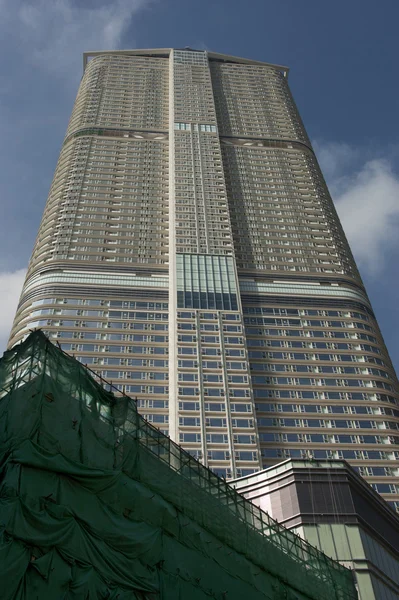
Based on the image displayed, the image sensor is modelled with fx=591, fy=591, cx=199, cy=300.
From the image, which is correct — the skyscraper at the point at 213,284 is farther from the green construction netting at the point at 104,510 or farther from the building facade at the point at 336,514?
the green construction netting at the point at 104,510

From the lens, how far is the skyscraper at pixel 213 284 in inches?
2736

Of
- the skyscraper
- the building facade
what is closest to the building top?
the skyscraper

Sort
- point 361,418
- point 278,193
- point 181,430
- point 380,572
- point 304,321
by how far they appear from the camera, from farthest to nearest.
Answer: point 278,193, point 304,321, point 361,418, point 181,430, point 380,572

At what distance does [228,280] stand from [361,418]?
84.8ft

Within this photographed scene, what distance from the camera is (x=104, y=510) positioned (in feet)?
74.5

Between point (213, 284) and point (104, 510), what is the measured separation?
6043cm

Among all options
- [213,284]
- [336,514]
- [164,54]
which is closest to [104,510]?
[336,514]

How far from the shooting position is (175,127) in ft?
357

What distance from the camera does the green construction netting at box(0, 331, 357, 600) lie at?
19.5m

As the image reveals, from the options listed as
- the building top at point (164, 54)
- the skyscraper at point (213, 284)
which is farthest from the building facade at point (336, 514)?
the building top at point (164, 54)

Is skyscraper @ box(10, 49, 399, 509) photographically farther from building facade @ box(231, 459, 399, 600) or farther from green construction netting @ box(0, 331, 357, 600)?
green construction netting @ box(0, 331, 357, 600)

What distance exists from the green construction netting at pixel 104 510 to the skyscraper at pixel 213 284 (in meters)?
33.8

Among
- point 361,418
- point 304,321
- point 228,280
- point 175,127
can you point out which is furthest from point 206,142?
point 361,418

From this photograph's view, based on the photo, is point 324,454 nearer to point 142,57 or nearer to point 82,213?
point 82,213
